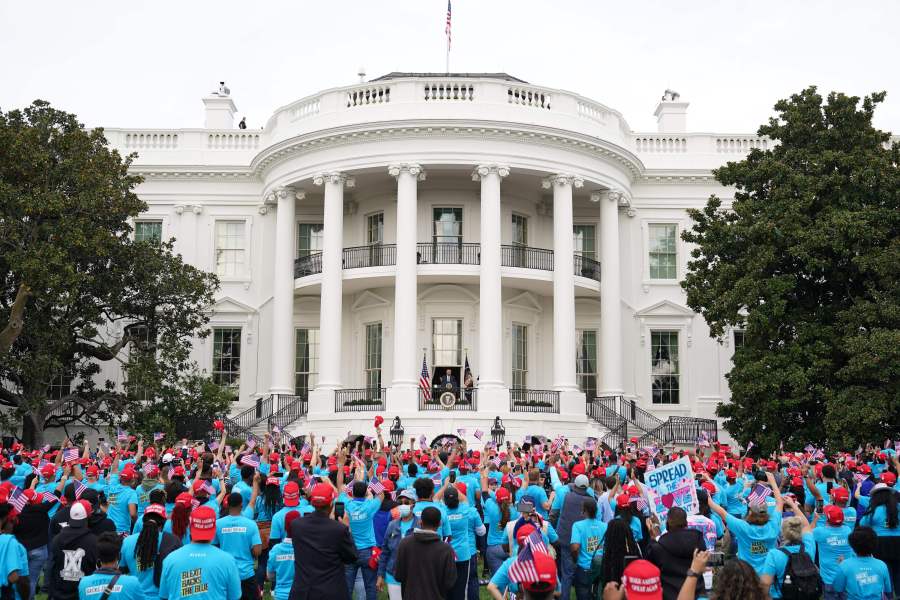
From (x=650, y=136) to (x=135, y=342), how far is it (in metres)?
18.9

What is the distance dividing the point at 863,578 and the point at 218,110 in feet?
105

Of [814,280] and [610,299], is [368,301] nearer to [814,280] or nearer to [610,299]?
[610,299]

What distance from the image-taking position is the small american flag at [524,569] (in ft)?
17.0

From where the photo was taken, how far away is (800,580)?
760 cm

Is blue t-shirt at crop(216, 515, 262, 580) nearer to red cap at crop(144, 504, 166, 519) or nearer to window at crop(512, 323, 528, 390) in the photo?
red cap at crop(144, 504, 166, 519)

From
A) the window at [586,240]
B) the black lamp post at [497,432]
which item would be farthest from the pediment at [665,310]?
the black lamp post at [497,432]

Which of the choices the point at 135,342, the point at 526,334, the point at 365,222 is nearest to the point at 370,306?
the point at 365,222

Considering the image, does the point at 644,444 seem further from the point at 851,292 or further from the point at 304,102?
the point at 304,102

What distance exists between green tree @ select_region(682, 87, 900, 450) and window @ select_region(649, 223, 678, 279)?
8158mm

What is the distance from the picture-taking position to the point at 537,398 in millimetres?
28797

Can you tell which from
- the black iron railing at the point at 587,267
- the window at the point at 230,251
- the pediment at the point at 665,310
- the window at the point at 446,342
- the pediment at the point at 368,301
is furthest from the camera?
the window at the point at 230,251

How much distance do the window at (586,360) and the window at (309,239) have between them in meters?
9.51

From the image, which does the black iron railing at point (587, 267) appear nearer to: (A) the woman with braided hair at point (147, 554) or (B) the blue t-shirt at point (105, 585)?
(A) the woman with braided hair at point (147, 554)

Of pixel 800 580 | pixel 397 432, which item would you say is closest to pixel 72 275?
pixel 397 432
